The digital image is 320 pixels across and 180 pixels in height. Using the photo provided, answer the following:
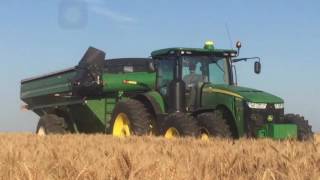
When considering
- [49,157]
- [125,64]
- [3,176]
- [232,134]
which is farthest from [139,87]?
[3,176]

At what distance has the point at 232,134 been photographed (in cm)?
960

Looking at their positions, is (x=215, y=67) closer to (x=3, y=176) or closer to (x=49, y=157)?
(x=49, y=157)

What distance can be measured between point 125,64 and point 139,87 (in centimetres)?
80

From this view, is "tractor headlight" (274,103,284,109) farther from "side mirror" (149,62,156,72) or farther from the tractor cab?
"side mirror" (149,62,156,72)

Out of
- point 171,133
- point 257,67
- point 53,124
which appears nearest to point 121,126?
point 171,133

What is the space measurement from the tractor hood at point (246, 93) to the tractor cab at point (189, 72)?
0.31m

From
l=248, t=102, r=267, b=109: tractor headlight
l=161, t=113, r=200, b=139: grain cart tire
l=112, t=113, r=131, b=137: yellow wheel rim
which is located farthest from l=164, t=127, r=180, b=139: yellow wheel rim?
l=112, t=113, r=131, b=137: yellow wheel rim

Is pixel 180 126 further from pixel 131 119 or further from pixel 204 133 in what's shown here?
pixel 131 119

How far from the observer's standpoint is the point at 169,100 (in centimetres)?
1027

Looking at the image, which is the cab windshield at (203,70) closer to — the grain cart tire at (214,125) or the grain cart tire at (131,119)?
the grain cart tire at (214,125)

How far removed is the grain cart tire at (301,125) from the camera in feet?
31.8

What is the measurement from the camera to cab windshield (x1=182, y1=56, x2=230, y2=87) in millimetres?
10219

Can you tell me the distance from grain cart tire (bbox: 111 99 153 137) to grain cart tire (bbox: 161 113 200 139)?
685mm

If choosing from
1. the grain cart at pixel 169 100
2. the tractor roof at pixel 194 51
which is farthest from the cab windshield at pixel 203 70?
the tractor roof at pixel 194 51
